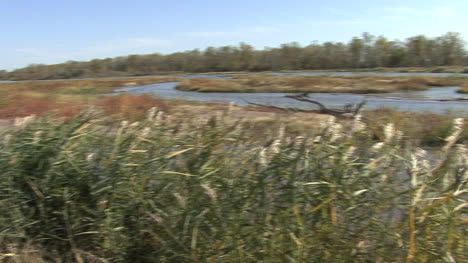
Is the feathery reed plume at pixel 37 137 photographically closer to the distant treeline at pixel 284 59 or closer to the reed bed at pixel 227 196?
the reed bed at pixel 227 196

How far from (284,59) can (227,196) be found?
8364cm

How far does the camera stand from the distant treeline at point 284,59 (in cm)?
7256

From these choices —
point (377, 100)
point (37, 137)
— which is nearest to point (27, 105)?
point (37, 137)

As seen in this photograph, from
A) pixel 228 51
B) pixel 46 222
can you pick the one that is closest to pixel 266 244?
pixel 46 222

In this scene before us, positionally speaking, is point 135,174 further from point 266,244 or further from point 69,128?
point 266,244

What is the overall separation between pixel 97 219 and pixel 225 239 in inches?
52.8

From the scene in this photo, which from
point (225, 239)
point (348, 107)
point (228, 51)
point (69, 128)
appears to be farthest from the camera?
point (228, 51)

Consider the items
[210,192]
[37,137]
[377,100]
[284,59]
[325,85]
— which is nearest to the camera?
[210,192]

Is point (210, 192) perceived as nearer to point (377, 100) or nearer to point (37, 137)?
point (37, 137)

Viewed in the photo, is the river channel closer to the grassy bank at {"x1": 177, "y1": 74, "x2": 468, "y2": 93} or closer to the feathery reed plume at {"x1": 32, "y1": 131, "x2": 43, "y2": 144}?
the grassy bank at {"x1": 177, "y1": 74, "x2": 468, "y2": 93}

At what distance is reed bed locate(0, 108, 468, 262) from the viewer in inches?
136

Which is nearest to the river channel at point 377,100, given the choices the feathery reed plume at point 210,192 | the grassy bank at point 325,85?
the grassy bank at point 325,85

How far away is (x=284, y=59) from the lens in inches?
3349

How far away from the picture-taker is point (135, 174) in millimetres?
4102
